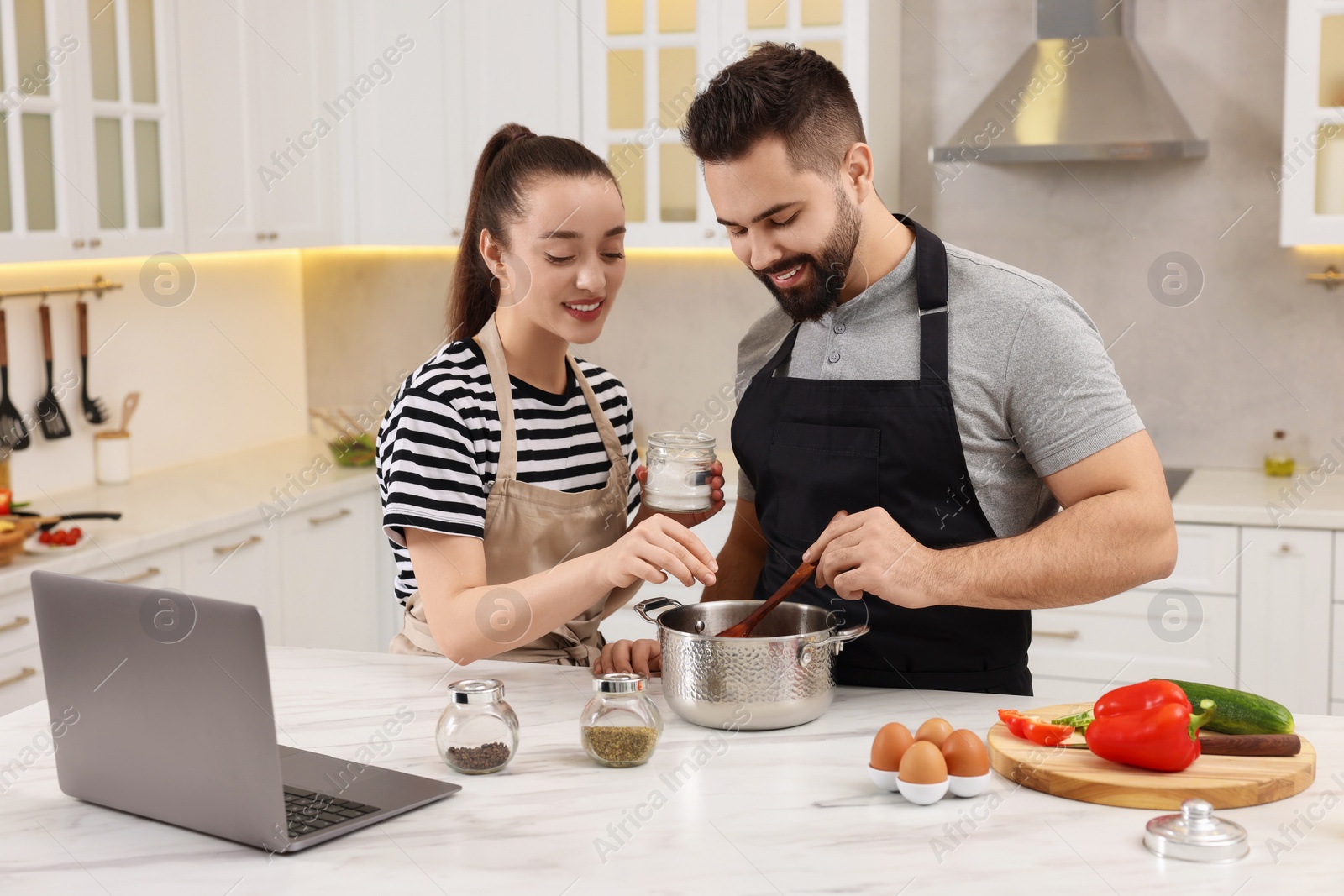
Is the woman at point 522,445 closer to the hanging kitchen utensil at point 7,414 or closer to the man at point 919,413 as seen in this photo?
the man at point 919,413

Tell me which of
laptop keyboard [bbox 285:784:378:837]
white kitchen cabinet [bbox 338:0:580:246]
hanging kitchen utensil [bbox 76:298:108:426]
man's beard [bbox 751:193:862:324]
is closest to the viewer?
laptop keyboard [bbox 285:784:378:837]

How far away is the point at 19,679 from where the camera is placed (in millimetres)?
2611

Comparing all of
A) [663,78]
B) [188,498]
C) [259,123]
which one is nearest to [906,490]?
[663,78]

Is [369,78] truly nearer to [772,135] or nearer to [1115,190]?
[1115,190]

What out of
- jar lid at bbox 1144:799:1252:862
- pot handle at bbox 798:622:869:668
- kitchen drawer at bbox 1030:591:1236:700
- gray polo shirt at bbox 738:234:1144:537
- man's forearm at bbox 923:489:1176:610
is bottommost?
kitchen drawer at bbox 1030:591:1236:700

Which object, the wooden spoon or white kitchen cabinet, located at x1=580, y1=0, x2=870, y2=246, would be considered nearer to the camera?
the wooden spoon

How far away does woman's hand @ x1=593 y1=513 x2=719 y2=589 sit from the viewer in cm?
143

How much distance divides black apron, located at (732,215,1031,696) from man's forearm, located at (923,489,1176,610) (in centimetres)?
13

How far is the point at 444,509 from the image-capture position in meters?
1.62

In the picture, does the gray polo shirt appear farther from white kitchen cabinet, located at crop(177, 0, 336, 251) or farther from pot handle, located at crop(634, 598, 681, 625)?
white kitchen cabinet, located at crop(177, 0, 336, 251)

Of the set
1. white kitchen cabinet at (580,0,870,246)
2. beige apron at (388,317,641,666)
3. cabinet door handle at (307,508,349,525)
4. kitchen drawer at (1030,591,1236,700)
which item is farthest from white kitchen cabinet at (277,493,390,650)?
kitchen drawer at (1030,591,1236,700)

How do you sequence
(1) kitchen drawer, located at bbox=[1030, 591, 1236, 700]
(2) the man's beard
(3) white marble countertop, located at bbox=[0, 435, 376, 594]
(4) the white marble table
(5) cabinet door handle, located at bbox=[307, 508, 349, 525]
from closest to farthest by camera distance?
(4) the white marble table, (2) the man's beard, (3) white marble countertop, located at bbox=[0, 435, 376, 594], (1) kitchen drawer, located at bbox=[1030, 591, 1236, 700], (5) cabinet door handle, located at bbox=[307, 508, 349, 525]

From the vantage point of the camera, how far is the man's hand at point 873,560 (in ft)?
4.78

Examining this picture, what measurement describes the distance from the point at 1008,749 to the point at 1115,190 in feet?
8.65
